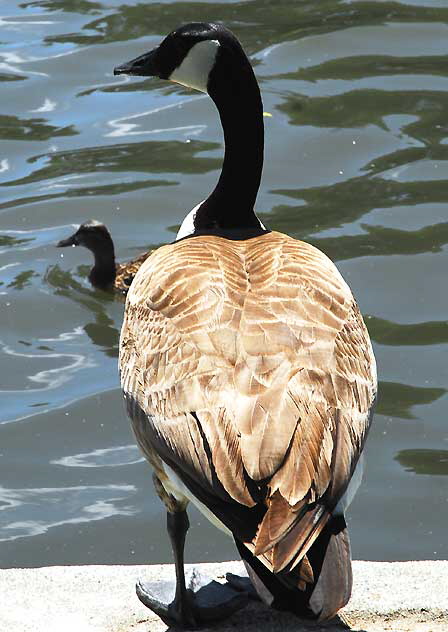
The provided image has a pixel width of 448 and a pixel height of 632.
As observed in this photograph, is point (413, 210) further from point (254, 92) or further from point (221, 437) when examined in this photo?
point (221, 437)

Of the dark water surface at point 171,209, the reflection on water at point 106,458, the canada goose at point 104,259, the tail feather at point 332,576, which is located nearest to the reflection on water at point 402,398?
the dark water surface at point 171,209

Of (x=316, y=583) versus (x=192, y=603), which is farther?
(x=192, y=603)

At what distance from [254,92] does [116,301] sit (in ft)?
19.5

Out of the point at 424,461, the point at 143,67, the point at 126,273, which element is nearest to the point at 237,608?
the point at 143,67

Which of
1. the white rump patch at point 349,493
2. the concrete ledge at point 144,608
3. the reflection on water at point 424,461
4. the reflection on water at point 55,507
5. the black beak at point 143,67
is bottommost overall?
the reflection on water at point 55,507

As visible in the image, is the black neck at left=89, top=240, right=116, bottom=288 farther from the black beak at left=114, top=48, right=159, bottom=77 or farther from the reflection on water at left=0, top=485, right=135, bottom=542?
the black beak at left=114, top=48, right=159, bottom=77

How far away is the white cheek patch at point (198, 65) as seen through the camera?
6.93 m

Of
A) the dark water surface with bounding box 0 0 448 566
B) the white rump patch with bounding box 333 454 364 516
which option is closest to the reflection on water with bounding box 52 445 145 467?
the dark water surface with bounding box 0 0 448 566

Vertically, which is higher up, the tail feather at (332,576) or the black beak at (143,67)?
the black beak at (143,67)

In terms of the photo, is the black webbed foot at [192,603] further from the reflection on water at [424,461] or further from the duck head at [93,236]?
the duck head at [93,236]

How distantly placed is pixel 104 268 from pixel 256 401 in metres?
8.31

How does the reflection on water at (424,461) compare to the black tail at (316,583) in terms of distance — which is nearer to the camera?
the black tail at (316,583)

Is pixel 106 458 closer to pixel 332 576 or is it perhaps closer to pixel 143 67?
pixel 143 67

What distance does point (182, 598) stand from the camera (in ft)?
18.2
